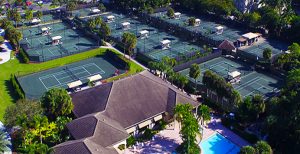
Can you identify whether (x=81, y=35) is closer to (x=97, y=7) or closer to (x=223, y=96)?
(x=97, y=7)

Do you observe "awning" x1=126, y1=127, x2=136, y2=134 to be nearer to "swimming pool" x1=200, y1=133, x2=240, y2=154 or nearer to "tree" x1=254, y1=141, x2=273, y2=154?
"swimming pool" x1=200, y1=133, x2=240, y2=154

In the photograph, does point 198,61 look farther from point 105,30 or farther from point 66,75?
point 66,75

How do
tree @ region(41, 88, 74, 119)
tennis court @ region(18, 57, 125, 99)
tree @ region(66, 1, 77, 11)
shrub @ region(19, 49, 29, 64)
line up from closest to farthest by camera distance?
tree @ region(41, 88, 74, 119) < tennis court @ region(18, 57, 125, 99) < shrub @ region(19, 49, 29, 64) < tree @ region(66, 1, 77, 11)

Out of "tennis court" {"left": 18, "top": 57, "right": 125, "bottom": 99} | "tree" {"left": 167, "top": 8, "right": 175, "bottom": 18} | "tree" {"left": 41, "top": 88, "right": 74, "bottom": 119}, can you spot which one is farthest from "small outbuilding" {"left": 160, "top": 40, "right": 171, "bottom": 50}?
"tree" {"left": 41, "top": 88, "right": 74, "bottom": 119}

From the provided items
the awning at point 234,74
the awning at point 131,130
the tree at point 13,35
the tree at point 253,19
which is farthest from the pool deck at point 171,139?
the tree at point 13,35

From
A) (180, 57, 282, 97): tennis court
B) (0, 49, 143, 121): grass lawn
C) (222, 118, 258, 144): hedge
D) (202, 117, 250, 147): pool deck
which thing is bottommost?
(202, 117, 250, 147): pool deck

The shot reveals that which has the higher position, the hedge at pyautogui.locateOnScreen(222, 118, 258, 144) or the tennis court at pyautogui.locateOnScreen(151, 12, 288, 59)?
the tennis court at pyautogui.locateOnScreen(151, 12, 288, 59)

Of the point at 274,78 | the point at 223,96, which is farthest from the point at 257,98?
the point at 274,78

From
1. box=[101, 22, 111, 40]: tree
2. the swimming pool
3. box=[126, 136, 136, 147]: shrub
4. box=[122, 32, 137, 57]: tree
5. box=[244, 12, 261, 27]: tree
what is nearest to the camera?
the swimming pool
